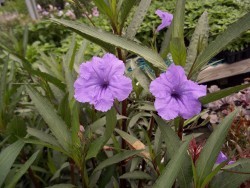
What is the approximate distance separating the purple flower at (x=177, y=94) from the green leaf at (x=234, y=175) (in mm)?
178

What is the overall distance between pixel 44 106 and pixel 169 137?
13.8 inches

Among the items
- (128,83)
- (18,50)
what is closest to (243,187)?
(128,83)

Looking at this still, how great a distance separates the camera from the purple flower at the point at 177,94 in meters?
0.66

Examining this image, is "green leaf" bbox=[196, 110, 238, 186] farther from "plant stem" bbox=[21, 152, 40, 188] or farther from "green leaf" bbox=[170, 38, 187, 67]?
"plant stem" bbox=[21, 152, 40, 188]

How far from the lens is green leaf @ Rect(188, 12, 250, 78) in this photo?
0.69 meters

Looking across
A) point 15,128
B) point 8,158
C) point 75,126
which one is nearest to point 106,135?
point 75,126

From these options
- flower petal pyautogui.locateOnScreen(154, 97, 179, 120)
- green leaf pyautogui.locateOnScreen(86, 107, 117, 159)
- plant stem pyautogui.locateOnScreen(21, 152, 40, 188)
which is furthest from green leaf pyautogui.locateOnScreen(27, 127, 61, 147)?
flower petal pyautogui.locateOnScreen(154, 97, 179, 120)

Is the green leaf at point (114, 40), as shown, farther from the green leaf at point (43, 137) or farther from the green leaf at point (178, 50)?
the green leaf at point (43, 137)

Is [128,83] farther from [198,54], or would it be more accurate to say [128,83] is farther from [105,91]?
[198,54]

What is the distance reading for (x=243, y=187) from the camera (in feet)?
3.11

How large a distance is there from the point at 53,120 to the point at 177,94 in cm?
35

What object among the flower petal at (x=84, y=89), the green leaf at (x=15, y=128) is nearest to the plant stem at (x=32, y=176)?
the green leaf at (x=15, y=128)

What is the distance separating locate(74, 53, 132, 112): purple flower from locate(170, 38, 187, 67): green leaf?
12cm

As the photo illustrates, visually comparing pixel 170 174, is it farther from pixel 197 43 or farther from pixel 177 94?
pixel 197 43
